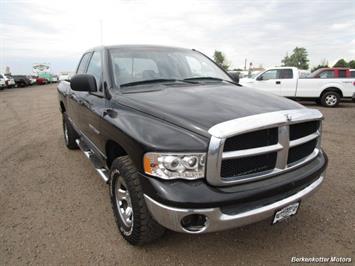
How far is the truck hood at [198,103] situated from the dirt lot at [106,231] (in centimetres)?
123

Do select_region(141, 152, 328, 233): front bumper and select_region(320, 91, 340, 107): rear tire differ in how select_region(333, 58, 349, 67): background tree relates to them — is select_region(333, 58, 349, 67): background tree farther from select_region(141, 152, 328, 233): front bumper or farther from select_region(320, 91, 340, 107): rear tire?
select_region(141, 152, 328, 233): front bumper

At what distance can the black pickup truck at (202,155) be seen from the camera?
1.88 meters

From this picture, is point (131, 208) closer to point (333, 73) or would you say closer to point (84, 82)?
point (84, 82)

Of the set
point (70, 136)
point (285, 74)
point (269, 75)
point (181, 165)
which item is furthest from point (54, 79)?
point (181, 165)

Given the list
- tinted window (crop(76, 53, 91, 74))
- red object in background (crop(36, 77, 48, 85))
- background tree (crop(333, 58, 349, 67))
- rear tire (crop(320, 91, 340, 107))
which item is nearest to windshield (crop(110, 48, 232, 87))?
tinted window (crop(76, 53, 91, 74))

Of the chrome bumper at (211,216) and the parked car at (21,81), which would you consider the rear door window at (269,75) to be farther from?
the parked car at (21,81)

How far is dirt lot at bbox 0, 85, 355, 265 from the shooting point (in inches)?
93.9

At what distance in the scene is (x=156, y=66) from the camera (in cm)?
328

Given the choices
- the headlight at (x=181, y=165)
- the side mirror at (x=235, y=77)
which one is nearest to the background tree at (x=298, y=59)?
the side mirror at (x=235, y=77)

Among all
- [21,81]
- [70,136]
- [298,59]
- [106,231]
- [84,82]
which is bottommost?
[21,81]

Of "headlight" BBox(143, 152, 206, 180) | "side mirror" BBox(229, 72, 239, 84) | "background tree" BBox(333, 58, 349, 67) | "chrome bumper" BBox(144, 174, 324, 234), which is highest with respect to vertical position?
"background tree" BBox(333, 58, 349, 67)

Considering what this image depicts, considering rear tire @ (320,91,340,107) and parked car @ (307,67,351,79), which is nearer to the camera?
rear tire @ (320,91,340,107)

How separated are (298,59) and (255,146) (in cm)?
7920

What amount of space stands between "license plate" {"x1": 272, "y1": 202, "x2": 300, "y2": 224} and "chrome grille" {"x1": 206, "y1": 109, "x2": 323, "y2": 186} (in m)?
0.31
